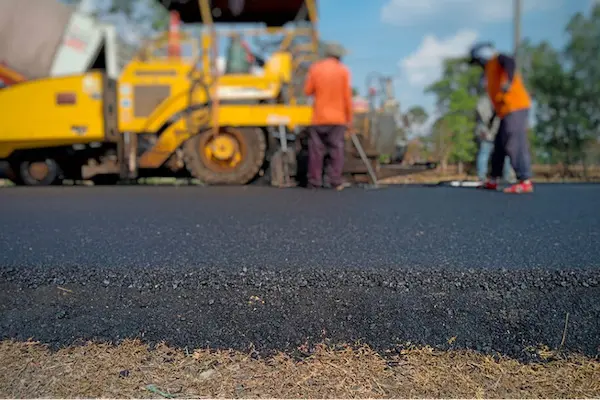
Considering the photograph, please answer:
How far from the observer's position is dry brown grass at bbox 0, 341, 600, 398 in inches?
62.7

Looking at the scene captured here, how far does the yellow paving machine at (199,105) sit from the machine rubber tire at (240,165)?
0.04ft

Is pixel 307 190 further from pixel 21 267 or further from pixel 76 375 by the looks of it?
pixel 76 375

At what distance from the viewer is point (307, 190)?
5.91m

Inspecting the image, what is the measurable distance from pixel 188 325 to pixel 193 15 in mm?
6081

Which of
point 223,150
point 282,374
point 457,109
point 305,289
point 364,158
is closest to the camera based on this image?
point 282,374

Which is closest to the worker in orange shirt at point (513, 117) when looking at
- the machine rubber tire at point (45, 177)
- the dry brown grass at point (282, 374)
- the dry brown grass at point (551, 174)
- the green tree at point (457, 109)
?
the green tree at point (457, 109)

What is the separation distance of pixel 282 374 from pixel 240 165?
525cm

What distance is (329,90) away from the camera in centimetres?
621

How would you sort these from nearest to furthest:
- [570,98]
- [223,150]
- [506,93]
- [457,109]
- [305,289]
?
[305,289] < [506,93] < [223,150] < [570,98] < [457,109]

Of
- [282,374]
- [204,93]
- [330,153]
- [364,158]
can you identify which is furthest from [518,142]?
[282,374]

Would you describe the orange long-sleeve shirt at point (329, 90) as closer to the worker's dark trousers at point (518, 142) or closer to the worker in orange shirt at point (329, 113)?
the worker in orange shirt at point (329, 113)

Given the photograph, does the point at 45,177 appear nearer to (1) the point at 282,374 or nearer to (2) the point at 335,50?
(2) the point at 335,50

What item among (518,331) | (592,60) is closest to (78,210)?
(518,331)

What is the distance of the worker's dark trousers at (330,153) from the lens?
627 cm
